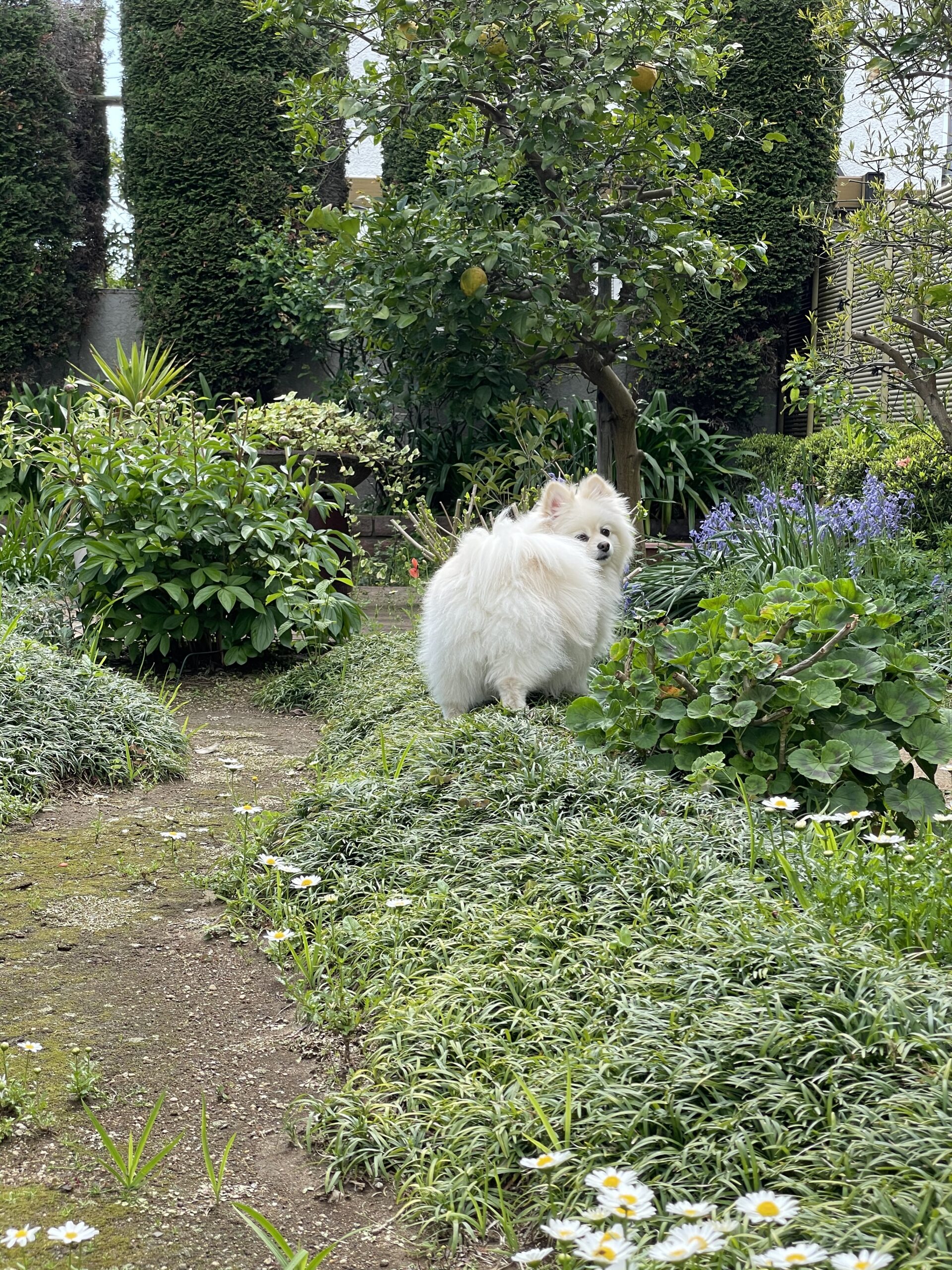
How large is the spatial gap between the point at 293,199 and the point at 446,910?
1049 centimetres

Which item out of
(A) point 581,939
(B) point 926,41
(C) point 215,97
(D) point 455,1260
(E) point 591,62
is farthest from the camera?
(C) point 215,97

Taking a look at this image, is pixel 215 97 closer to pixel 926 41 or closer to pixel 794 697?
pixel 926 41

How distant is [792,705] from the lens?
328 centimetres

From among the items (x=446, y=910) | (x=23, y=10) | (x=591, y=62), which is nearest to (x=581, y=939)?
(x=446, y=910)

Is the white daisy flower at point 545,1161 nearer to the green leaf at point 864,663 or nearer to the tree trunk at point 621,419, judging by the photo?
the green leaf at point 864,663

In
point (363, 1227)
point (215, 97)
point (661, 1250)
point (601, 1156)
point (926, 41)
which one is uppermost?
point (215, 97)

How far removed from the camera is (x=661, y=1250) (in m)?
1.32

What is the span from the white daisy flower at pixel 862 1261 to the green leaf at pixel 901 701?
2.14m

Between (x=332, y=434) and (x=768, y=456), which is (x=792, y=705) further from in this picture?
(x=768, y=456)

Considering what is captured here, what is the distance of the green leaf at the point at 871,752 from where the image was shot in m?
3.18

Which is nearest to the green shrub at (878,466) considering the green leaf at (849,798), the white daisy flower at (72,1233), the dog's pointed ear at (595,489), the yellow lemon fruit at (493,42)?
the dog's pointed ear at (595,489)

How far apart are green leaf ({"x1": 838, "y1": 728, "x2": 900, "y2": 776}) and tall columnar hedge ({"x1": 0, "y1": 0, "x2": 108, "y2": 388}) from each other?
433 inches

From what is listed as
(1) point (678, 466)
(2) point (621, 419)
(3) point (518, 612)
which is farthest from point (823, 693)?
(1) point (678, 466)

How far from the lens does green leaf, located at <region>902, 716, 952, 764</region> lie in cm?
327
